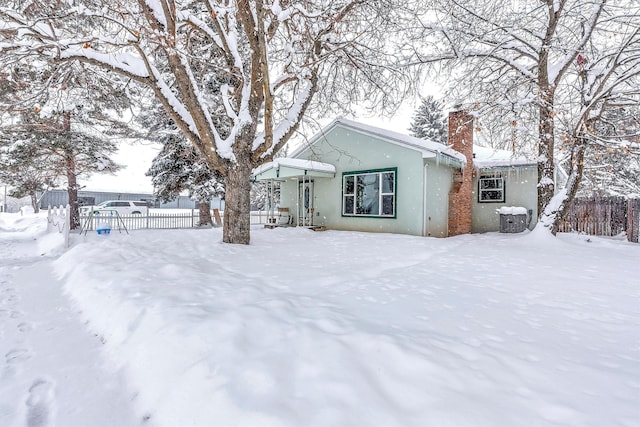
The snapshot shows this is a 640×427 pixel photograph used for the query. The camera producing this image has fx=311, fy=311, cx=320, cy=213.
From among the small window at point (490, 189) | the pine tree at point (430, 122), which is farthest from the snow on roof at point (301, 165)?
the pine tree at point (430, 122)

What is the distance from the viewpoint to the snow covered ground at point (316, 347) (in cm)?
173

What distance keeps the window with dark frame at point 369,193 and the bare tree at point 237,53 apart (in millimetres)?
2772

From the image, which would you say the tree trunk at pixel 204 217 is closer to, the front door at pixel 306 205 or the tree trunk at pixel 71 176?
the tree trunk at pixel 71 176

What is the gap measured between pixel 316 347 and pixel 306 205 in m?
11.3

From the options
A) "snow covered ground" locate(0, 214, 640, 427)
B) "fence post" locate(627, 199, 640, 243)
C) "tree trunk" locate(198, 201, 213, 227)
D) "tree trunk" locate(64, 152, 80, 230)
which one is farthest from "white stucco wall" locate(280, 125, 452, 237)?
"tree trunk" locate(64, 152, 80, 230)

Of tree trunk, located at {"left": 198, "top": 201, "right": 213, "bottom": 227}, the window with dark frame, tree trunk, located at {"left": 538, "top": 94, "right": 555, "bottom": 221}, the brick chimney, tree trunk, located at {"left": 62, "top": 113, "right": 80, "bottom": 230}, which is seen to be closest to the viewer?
tree trunk, located at {"left": 538, "top": 94, "right": 555, "bottom": 221}

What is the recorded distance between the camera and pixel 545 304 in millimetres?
3531

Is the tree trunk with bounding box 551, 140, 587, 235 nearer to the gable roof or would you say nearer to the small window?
the gable roof

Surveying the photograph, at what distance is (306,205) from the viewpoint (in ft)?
44.2

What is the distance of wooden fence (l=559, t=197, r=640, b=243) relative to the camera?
1140 centimetres

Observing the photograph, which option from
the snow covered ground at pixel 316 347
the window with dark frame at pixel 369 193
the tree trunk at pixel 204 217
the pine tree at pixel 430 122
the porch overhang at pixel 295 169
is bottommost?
the snow covered ground at pixel 316 347

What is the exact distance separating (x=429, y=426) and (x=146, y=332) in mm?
2326

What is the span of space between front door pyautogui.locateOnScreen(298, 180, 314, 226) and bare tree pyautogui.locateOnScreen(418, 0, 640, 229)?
6.33 meters

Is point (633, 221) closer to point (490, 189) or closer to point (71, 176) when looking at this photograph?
point (490, 189)
